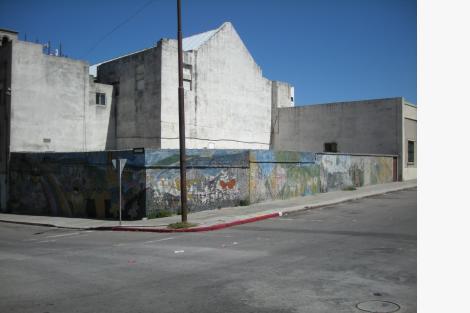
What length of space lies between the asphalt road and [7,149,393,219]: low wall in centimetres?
517

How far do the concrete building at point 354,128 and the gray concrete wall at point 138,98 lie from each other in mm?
14304

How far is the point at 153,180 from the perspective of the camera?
20656 mm

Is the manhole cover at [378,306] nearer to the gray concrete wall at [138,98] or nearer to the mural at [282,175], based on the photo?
the mural at [282,175]

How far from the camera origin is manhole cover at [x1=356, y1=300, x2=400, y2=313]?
605 centimetres

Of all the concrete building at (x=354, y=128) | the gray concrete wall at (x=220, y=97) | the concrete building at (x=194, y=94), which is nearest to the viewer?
the concrete building at (x=194, y=94)

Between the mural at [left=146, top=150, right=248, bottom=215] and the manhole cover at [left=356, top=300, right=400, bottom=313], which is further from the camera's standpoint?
the mural at [left=146, top=150, right=248, bottom=215]

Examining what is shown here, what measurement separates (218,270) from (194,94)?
86.1 feet

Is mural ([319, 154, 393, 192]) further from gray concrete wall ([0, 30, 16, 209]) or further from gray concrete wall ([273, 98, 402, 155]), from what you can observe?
gray concrete wall ([0, 30, 16, 209])

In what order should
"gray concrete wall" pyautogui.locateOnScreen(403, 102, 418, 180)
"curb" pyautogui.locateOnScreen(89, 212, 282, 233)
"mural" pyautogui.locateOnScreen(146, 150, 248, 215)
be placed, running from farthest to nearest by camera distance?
"gray concrete wall" pyautogui.locateOnScreen(403, 102, 418, 180)
"mural" pyautogui.locateOnScreen(146, 150, 248, 215)
"curb" pyautogui.locateOnScreen(89, 212, 282, 233)

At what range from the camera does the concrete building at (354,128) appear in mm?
38375

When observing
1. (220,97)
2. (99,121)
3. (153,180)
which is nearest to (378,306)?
(153,180)

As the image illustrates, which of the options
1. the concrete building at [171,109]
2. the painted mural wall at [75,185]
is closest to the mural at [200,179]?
the painted mural wall at [75,185]

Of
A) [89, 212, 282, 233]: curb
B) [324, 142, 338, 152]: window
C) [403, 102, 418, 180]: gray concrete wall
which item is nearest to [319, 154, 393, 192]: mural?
[403, 102, 418, 180]: gray concrete wall
